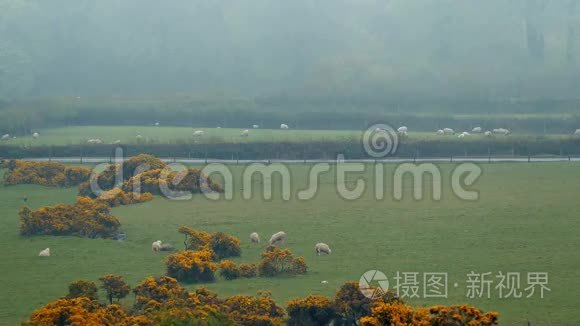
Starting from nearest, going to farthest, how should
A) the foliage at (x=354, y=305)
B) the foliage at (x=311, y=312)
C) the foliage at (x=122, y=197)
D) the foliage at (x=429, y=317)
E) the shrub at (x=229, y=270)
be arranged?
the foliage at (x=429, y=317) < the foliage at (x=311, y=312) < the foliage at (x=354, y=305) < the shrub at (x=229, y=270) < the foliage at (x=122, y=197)

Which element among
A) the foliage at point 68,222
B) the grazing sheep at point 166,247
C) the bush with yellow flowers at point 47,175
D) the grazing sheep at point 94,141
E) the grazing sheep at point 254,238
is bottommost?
the grazing sheep at point 166,247

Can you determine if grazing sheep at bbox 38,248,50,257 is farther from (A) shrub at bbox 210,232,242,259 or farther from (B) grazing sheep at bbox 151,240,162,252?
(A) shrub at bbox 210,232,242,259

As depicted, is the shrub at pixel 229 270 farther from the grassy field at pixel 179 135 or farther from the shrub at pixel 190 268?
the grassy field at pixel 179 135

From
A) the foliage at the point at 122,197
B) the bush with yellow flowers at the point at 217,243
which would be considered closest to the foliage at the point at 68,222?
the bush with yellow flowers at the point at 217,243

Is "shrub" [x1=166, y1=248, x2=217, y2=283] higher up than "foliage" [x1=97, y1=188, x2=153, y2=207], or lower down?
lower down

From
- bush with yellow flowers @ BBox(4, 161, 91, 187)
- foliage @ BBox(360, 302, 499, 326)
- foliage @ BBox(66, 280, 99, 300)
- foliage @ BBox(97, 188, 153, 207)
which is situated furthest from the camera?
bush with yellow flowers @ BBox(4, 161, 91, 187)

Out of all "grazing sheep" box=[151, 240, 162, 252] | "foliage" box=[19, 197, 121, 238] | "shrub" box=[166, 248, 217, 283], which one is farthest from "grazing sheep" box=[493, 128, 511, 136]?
"shrub" box=[166, 248, 217, 283]
